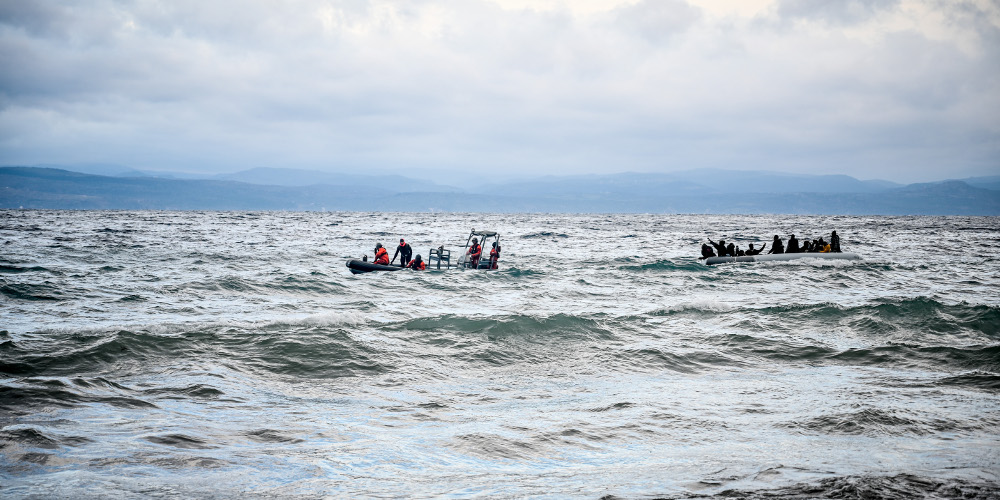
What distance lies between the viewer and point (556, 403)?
961cm

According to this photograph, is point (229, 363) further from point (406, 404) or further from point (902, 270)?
point (902, 270)

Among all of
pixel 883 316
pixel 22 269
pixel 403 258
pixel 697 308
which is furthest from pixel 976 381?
pixel 22 269

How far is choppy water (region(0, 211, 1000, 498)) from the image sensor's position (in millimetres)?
6230

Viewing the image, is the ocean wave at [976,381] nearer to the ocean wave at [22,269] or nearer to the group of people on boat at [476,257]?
the group of people on boat at [476,257]

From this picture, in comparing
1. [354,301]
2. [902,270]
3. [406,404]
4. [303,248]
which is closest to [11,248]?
[303,248]

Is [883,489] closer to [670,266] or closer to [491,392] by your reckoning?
[491,392]

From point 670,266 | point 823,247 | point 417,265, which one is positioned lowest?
point 670,266

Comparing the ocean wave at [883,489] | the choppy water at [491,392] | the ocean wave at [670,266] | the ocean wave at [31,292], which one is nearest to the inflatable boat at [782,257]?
the ocean wave at [670,266]

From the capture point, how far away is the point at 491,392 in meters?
10.4

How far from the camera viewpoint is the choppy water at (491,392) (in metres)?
6.23

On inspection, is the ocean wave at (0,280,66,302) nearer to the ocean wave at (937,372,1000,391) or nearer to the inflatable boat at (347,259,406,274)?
the inflatable boat at (347,259,406,274)

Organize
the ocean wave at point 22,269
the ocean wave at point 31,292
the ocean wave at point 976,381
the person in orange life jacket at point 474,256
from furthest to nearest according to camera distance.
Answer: the person in orange life jacket at point 474,256
the ocean wave at point 22,269
the ocean wave at point 31,292
the ocean wave at point 976,381

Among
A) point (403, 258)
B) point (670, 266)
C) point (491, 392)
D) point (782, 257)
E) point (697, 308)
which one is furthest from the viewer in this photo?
point (670, 266)

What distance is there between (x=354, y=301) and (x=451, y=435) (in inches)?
526
